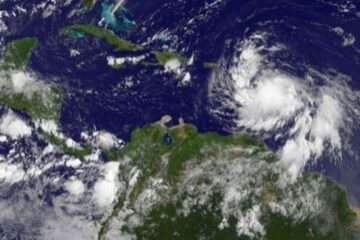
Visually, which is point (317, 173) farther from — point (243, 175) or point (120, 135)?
point (120, 135)

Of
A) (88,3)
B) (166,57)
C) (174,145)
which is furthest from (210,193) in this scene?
A: (88,3)

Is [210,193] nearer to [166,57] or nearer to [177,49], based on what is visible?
[166,57]

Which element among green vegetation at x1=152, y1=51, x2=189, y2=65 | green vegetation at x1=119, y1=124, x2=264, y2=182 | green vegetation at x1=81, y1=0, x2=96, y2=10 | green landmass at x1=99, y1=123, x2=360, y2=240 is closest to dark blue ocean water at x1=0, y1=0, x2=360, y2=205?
green vegetation at x1=152, y1=51, x2=189, y2=65

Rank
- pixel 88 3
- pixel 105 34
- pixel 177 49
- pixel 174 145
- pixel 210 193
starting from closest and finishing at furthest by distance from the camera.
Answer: pixel 210 193 → pixel 174 145 → pixel 177 49 → pixel 105 34 → pixel 88 3

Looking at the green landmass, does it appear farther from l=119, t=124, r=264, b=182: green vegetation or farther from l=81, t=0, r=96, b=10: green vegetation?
l=81, t=0, r=96, b=10: green vegetation

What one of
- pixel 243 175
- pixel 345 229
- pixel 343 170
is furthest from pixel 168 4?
pixel 345 229

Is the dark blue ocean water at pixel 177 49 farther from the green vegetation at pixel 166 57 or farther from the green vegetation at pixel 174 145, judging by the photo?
the green vegetation at pixel 174 145

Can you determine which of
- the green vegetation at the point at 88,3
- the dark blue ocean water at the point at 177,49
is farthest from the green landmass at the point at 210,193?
the green vegetation at the point at 88,3
